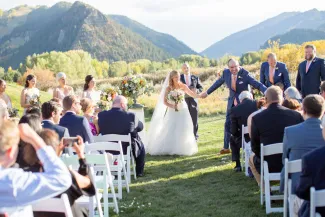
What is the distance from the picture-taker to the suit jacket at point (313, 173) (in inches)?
141

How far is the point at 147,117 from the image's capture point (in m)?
21.6

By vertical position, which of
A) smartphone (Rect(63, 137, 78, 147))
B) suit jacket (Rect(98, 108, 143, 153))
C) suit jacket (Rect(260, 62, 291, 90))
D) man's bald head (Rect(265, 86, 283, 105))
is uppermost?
suit jacket (Rect(260, 62, 291, 90))

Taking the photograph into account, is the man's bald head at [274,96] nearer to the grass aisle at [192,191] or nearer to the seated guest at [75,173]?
the grass aisle at [192,191]

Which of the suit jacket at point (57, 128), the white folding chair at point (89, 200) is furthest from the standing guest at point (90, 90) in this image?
the white folding chair at point (89, 200)

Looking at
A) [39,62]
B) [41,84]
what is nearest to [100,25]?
[39,62]

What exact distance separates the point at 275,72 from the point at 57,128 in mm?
6027

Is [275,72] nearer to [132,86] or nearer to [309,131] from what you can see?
[132,86]

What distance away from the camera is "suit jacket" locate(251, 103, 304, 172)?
19.8 feet

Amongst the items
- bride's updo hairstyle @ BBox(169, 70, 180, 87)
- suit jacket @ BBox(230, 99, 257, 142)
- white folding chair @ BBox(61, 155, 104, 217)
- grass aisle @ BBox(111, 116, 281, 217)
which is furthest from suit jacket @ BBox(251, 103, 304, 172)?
bride's updo hairstyle @ BBox(169, 70, 180, 87)

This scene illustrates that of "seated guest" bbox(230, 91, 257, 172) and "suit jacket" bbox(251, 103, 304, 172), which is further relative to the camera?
"seated guest" bbox(230, 91, 257, 172)

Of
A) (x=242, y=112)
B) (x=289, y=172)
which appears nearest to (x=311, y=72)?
(x=242, y=112)

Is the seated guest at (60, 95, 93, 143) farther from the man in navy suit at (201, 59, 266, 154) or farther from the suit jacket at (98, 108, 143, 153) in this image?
Answer: the man in navy suit at (201, 59, 266, 154)

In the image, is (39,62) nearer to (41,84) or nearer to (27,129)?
(41,84)

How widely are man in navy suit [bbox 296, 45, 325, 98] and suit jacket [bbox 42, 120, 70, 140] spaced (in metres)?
6.32
